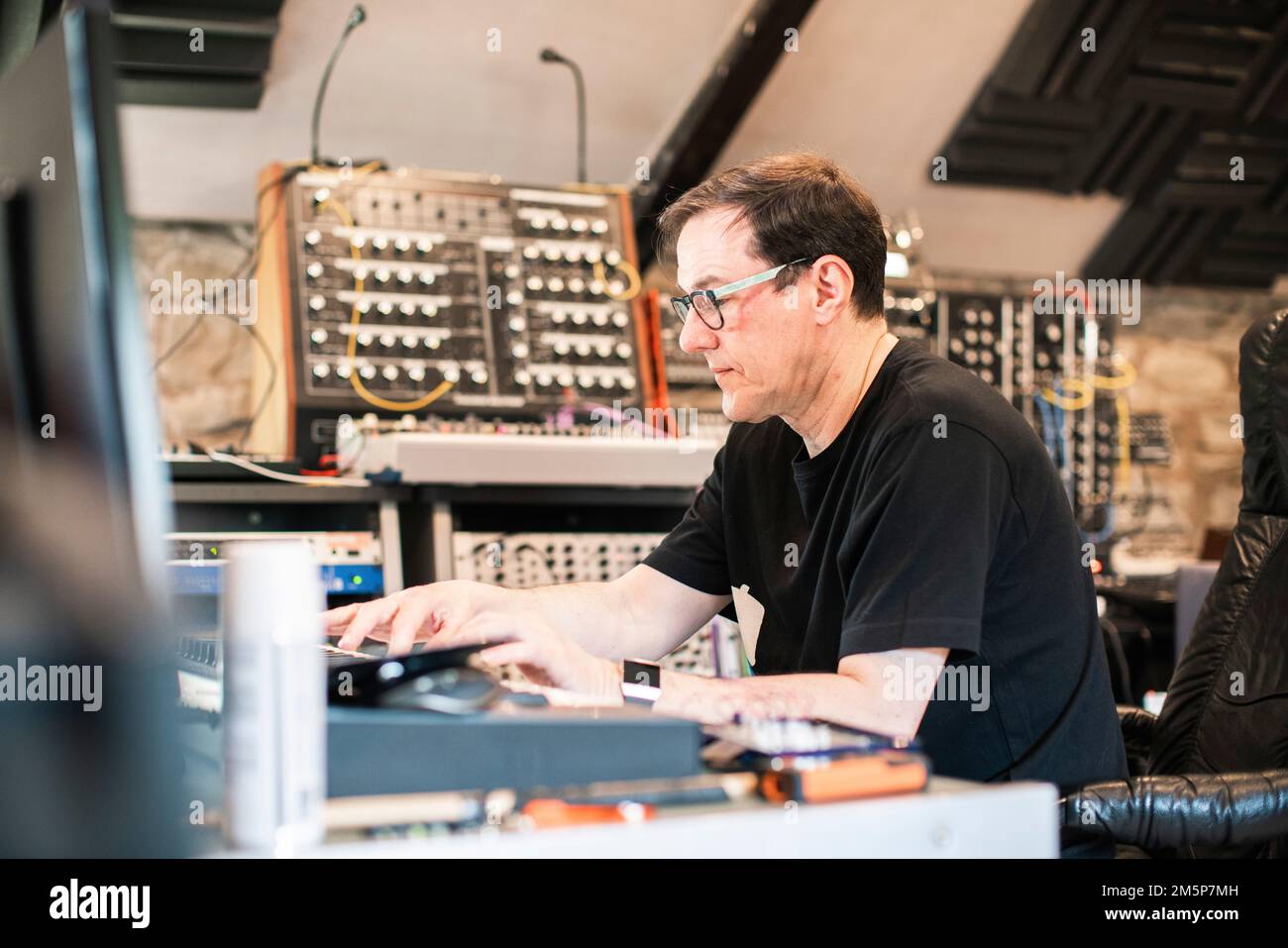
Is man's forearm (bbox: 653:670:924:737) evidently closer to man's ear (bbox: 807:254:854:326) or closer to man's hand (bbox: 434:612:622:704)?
man's hand (bbox: 434:612:622:704)

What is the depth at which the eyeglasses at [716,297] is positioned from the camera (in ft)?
5.51

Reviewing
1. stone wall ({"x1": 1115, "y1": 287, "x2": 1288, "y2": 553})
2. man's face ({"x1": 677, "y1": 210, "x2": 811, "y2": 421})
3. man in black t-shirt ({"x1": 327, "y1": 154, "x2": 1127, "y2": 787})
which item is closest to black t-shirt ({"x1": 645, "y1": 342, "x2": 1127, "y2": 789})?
man in black t-shirt ({"x1": 327, "y1": 154, "x2": 1127, "y2": 787})

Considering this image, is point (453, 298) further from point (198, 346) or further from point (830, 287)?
point (830, 287)

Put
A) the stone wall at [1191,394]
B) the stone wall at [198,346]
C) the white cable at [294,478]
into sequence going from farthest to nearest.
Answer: the stone wall at [1191,394], the stone wall at [198,346], the white cable at [294,478]

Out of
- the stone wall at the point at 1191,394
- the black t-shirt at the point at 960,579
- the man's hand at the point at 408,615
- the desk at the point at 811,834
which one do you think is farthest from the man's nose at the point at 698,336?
the stone wall at the point at 1191,394

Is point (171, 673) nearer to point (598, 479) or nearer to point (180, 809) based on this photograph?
point (180, 809)

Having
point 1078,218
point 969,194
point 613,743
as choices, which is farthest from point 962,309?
point 613,743

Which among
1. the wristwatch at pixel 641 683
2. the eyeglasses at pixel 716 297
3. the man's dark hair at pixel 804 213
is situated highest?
the man's dark hair at pixel 804 213

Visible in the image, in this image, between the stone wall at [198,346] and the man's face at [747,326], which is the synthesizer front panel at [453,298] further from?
the man's face at [747,326]

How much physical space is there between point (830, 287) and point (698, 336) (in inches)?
7.2

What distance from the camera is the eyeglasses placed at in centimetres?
168

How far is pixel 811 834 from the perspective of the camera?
0.76 meters

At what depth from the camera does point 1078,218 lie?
16.4 ft

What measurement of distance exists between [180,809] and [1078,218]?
486cm
